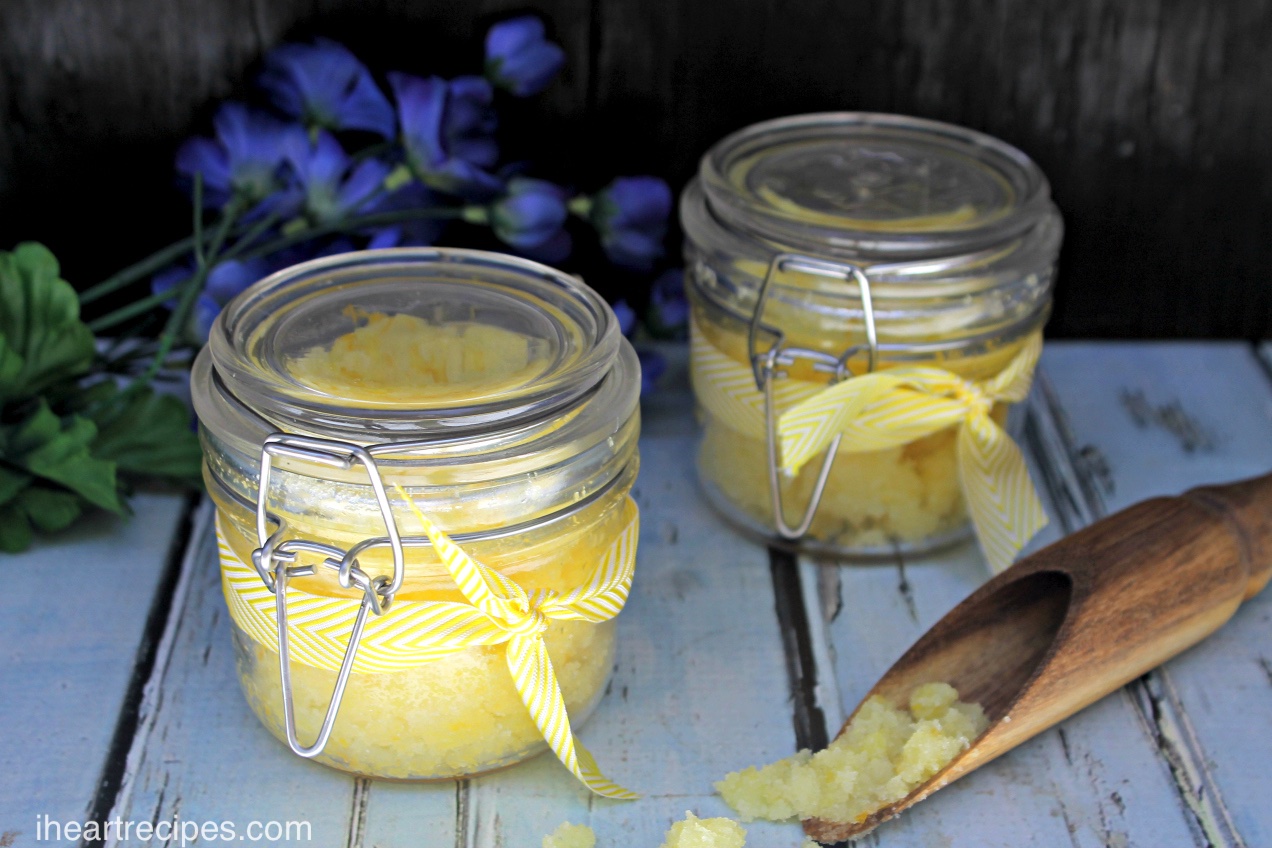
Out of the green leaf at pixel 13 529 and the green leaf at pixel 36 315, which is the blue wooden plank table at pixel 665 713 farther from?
the green leaf at pixel 36 315

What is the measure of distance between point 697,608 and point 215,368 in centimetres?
35

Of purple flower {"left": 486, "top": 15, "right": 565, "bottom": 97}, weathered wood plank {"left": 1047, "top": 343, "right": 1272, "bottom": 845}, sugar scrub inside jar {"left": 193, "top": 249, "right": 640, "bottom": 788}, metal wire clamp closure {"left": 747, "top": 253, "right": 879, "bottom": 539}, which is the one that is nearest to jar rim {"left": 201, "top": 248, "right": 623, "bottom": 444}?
sugar scrub inside jar {"left": 193, "top": 249, "right": 640, "bottom": 788}

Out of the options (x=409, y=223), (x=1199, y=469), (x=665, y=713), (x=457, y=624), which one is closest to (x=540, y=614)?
(x=457, y=624)

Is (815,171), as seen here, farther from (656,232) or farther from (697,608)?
(697,608)

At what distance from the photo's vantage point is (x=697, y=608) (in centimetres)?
85

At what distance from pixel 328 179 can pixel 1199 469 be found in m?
0.70

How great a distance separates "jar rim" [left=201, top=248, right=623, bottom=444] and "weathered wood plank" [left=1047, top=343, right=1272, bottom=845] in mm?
406

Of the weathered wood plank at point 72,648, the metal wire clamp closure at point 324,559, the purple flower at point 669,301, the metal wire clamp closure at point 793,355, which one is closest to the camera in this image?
the metal wire clamp closure at point 324,559

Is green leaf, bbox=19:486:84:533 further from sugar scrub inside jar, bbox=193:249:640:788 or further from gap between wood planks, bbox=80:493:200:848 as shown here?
sugar scrub inside jar, bbox=193:249:640:788

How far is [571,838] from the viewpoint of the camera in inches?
26.0

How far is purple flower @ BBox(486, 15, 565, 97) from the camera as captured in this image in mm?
961

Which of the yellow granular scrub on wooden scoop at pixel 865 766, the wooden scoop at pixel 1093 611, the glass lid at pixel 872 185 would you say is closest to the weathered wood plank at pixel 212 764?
the yellow granular scrub on wooden scoop at pixel 865 766

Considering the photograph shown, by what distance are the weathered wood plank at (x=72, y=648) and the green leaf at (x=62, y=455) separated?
5 centimetres

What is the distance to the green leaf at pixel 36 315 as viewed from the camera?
860 mm
